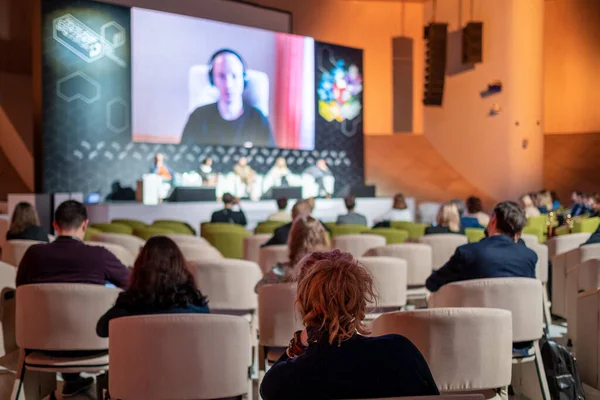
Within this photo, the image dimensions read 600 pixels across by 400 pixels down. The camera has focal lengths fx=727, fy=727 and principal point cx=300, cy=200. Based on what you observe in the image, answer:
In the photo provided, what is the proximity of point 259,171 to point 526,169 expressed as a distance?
5723 mm

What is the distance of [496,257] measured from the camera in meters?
3.57

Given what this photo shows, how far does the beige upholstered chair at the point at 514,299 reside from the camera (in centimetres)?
306

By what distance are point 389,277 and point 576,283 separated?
1.57 meters

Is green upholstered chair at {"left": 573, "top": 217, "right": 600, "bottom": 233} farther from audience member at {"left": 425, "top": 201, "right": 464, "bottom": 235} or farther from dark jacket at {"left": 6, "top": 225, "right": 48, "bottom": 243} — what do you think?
dark jacket at {"left": 6, "top": 225, "right": 48, "bottom": 243}

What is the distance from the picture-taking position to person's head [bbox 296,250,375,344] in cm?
162

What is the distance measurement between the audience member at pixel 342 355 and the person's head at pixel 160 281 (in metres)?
1.14

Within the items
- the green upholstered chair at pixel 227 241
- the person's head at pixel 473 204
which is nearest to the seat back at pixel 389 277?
the green upholstered chair at pixel 227 241

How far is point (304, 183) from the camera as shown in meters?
14.5

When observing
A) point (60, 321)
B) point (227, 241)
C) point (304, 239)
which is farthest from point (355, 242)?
point (60, 321)

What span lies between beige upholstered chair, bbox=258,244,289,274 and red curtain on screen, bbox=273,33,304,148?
10.3 meters

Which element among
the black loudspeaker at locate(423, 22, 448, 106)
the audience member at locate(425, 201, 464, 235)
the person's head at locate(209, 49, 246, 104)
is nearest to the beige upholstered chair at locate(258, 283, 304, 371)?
the audience member at locate(425, 201, 464, 235)

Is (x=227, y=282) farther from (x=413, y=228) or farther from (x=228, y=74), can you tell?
(x=228, y=74)

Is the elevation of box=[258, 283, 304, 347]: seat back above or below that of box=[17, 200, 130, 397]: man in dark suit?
below

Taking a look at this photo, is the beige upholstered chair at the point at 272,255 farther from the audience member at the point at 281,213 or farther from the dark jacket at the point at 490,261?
the audience member at the point at 281,213
